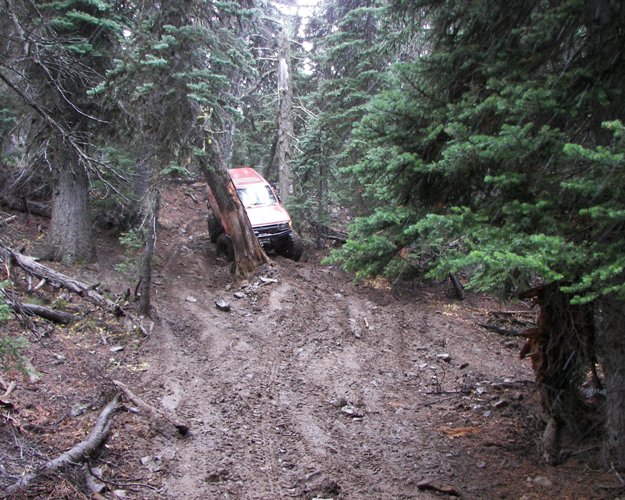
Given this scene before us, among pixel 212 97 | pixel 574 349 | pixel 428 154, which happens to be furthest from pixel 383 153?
pixel 212 97

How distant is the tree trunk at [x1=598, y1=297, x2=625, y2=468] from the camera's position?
200 inches

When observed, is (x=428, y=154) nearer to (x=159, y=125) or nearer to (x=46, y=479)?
(x=46, y=479)

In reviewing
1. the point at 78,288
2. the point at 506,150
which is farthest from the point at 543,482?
the point at 78,288

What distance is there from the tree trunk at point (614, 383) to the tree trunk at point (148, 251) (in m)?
8.28

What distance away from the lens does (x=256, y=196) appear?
57.6 feet

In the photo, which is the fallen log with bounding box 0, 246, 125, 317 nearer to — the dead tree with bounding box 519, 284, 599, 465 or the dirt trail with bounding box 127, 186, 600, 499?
the dirt trail with bounding box 127, 186, 600, 499

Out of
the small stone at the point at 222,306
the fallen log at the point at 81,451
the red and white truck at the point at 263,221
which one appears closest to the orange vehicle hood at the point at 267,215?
the red and white truck at the point at 263,221

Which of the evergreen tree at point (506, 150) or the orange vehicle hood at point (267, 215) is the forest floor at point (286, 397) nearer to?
the evergreen tree at point (506, 150)

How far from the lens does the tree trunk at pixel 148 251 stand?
34.0 feet

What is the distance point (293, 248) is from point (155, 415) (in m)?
10.2

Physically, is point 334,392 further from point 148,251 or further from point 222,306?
point 148,251

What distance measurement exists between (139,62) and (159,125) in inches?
53.1

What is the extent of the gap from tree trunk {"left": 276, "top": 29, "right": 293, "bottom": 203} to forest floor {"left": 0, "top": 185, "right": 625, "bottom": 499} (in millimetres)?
6793

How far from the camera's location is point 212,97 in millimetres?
10453
